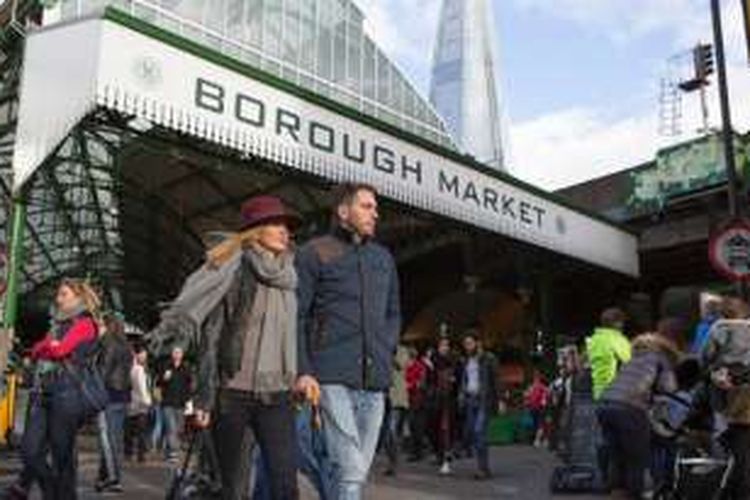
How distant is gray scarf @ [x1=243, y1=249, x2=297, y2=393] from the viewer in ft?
16.6

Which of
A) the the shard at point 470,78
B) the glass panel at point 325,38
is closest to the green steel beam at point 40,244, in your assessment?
the glass panel at point 325,38

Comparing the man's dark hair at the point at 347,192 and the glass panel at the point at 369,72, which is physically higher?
the glass panel at the point at 369,72

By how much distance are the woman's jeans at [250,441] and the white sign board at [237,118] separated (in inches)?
313

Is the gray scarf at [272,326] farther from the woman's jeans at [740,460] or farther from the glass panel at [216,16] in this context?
the glass panel at [216,16]

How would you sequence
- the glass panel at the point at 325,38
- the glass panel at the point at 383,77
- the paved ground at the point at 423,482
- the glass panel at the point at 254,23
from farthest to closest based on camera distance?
1. the glass panel at the point at 383,77
2. the glass panel at the point at 325,38
3. the glass panel at the point at 254,23
4. the paved ground at the point at 423,482

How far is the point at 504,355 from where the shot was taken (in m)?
30.6

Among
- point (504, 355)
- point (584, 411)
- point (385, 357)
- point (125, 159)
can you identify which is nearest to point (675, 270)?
point (504, 355)

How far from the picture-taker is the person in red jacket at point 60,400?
728 centimetres

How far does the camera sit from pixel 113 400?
1143 centimetres

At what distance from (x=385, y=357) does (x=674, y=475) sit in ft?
9.44

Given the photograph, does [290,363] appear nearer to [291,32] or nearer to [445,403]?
[445,403]

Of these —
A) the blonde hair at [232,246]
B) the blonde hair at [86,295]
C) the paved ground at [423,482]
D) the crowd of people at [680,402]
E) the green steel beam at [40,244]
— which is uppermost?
the green steel beam at [40,244]

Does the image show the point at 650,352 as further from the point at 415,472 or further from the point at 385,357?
the point at 415,472

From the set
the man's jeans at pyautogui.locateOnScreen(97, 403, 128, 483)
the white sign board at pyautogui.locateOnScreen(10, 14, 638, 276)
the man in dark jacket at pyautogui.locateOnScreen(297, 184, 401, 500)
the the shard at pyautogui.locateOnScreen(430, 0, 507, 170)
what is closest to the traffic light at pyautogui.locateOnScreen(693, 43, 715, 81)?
the white sign board at pyautogui.locateOnScreen(10, 14, 638, 276)
